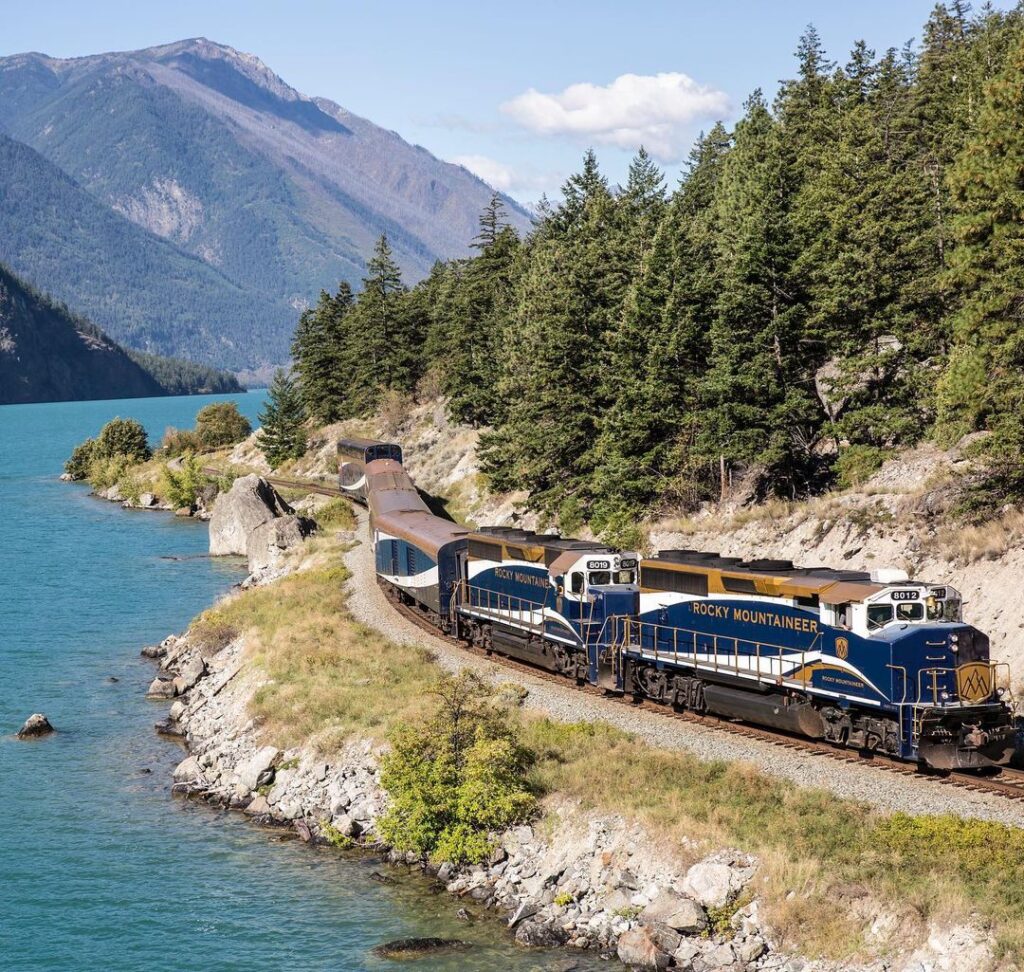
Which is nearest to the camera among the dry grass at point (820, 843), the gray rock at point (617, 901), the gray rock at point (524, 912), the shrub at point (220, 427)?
the dry grass at point (820, 843)

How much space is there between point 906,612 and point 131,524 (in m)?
97.4

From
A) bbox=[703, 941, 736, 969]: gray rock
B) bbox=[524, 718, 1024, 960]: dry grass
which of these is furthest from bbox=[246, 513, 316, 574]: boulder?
bbox=[703, 941, 736, 969]: gray rock

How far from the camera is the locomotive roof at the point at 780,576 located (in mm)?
29391

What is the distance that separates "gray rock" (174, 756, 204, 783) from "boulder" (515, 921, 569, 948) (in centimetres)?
1581

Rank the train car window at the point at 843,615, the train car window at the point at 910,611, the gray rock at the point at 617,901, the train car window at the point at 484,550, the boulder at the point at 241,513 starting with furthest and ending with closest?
the boulder at the point at 241,513 → the train car window at the point at 484,550 → the train car window at the point at 843,615 → the train car window at the point at 910,611 → the gray rock at the point at 617,901

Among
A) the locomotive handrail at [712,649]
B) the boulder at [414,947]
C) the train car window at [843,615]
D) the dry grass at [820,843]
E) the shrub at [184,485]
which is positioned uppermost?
the shrub at [184,485]

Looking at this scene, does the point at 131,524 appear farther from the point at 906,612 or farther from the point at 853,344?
the point at 906,612

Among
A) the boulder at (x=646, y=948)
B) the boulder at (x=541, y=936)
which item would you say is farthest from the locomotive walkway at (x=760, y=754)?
the boulder at (x=541, y=936)

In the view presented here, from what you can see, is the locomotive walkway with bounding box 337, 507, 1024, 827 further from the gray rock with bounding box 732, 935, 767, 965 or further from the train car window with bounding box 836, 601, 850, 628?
the gray rock with bounding box 732, 935, 767, 965

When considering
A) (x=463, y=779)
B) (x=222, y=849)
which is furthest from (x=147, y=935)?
(x=463, y=779)

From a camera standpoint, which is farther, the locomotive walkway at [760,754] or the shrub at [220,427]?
the shrub at [220,427]

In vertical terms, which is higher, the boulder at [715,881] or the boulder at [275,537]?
the boulder at [275,537]

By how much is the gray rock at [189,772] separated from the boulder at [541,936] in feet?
51.9

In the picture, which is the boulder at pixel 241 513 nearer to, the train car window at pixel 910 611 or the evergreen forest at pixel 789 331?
the evergreen forest at pixel 789 331
